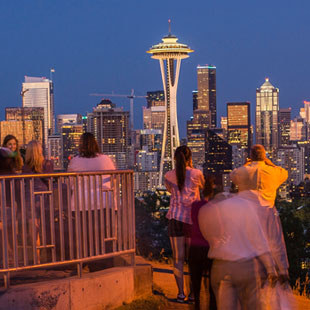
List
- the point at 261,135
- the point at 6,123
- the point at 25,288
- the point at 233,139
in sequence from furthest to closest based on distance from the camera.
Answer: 1. the point at 261,135
2. the point at 233,139
3. the point at 6,123
4. the point at 25,288

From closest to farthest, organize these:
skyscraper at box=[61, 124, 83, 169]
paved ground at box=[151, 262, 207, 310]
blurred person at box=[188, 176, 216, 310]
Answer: blurred person at box=[188, 176, 216, 310]
paved ground at box=[151, 262, 207, 310]
skyscraper at box=[61, 124, 83, 169]

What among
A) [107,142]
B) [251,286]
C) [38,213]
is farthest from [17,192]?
[107,142]

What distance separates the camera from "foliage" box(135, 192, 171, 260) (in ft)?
35.1

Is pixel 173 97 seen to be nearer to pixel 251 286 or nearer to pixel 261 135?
pixel 261 135

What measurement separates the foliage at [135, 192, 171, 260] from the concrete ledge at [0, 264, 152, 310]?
139 inches

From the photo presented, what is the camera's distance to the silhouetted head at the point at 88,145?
22.7ft

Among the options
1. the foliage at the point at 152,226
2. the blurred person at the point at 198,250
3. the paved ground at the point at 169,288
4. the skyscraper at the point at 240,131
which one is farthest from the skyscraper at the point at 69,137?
the blurred person at the point at 198,250

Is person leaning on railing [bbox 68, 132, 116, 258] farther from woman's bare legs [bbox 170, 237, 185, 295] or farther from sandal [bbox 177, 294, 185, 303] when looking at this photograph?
sandal [bbox 177, 294, 185, 303]

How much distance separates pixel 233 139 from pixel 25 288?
16466 cm

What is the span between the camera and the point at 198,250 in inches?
221

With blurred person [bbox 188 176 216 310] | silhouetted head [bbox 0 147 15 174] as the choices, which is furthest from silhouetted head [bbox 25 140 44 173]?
blurred person [bbox 188 176 216 310]

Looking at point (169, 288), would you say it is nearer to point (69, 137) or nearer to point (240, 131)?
point (69, 137)

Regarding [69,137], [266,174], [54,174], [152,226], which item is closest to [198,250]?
[266,174]

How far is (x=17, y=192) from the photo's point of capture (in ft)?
19.8
